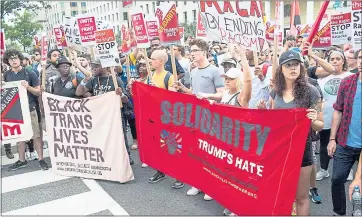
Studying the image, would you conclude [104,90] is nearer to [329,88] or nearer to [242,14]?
[242,14]

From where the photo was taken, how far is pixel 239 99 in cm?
395

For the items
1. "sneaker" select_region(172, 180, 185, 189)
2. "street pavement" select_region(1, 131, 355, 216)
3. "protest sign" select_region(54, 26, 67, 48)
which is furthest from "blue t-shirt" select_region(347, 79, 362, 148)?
→ "protest sign" select_region(54, 26, 67, 48)

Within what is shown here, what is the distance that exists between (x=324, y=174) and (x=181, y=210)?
210 centimetres

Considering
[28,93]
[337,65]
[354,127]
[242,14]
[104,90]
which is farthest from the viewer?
[28,93]

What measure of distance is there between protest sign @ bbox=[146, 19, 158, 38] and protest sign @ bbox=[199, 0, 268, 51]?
9.03 feet

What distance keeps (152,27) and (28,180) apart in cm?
382

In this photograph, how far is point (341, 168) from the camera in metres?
3.52

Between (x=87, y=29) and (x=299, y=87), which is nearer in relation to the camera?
(x=299, y=87)

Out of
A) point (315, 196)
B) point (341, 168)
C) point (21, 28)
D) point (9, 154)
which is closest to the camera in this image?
point (341, 168)

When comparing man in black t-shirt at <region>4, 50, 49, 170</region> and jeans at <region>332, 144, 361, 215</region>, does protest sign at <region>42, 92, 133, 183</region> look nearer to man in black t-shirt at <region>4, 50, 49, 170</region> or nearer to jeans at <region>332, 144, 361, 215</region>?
man in black t-shirt at <region>4, 50, 49, 170</region>

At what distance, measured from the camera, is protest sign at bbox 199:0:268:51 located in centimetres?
416

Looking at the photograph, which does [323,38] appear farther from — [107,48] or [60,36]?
[60,36]

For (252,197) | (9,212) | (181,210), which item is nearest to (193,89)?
(181,210)

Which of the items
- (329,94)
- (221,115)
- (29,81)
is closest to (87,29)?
(29,81)
